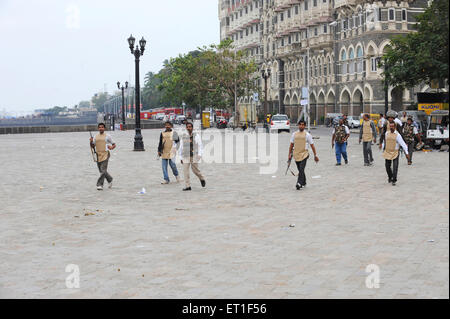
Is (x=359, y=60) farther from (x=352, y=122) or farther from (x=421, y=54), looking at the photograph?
(x=421, y=54)

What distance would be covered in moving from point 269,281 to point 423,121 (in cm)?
2471

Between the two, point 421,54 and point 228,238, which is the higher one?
point 421,54

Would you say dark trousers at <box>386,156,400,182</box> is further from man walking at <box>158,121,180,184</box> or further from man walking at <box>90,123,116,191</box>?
man walking at <box>90,123,116,191</box>

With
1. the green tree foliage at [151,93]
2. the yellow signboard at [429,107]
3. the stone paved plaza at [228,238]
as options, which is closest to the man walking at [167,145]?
the stone paved plaza at [228,238]

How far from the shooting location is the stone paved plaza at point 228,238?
662 cm

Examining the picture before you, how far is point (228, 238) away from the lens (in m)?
9.30

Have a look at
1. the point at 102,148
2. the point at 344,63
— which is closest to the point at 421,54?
the point at 102,148

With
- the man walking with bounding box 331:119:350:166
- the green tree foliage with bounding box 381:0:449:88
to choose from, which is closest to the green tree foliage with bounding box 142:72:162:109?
the green tree foliage with bounding box 381:0:449:88

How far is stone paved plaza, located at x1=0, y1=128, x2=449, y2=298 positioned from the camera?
21.7ft

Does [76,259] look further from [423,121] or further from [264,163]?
[423,121]

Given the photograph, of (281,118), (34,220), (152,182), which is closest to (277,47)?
(281,118)

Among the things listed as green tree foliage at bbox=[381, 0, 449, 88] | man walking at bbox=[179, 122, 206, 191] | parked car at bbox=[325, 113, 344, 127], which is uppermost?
green tree foliage at bbox=[381, 0, 449, 88]

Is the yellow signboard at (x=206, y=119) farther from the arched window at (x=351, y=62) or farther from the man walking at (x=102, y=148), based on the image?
the man walking at (x=102, y=148)

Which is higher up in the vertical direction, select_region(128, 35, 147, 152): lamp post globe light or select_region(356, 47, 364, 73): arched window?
select_region(356, 47, 364, 73): arched window
